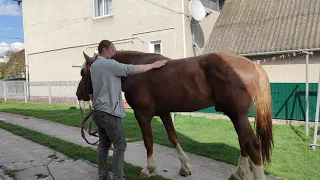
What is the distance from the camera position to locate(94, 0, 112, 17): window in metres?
15.3

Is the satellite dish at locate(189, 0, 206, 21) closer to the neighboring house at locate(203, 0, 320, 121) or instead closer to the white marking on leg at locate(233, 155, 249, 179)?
the neighboring house at locate(203, 0, 320, 121)

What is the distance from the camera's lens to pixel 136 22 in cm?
1366

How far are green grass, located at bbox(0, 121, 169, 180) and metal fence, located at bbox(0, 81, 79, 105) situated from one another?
7.41 m

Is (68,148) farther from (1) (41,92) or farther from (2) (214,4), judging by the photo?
(1) (41,92)

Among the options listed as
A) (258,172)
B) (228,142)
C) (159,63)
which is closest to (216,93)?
(159,63)

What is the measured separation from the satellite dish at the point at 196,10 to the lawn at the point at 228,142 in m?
3.92

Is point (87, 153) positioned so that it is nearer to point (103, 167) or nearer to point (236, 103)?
point (103, 167)

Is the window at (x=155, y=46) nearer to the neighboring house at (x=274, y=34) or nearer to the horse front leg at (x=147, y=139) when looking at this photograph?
the neighboring house at (x=274, y=34)

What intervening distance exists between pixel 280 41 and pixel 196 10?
330 cm

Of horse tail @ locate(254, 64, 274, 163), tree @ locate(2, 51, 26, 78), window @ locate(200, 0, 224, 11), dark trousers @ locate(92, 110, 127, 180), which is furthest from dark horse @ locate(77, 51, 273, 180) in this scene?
tree @ locate(2, 51, 26, 78)

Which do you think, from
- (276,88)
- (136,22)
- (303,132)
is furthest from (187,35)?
(303,132)

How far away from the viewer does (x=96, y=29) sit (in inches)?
607

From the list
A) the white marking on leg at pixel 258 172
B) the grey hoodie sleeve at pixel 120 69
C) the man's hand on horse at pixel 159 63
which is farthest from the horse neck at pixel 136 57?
the white marking on leg at pixel 258 172

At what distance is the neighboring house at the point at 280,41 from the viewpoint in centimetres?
958
